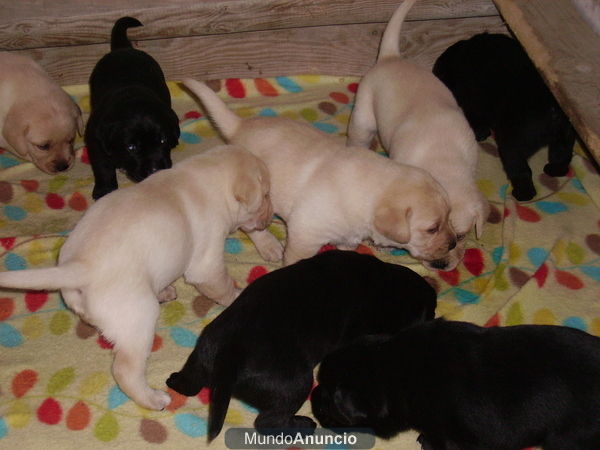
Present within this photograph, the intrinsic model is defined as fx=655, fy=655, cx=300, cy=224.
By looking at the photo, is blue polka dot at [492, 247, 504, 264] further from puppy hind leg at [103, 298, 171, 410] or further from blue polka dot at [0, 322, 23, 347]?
blue polka dot at [0, 322, 23, 347]

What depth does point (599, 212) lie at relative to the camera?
13.3ft

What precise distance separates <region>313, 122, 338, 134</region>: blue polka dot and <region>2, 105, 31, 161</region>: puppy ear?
1889 mm

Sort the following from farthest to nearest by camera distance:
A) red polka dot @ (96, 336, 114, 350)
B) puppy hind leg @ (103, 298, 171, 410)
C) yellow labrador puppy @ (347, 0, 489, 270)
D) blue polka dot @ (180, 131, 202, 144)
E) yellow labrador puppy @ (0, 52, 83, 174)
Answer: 1. blue polka dot @ (180, 131, 202, 144)
2. yellow labrador puppy @ (0, 52, 83, 174)
3. yellow labrador puppy @ (347, 0, 489, 270)
4. red polka dot @ (96, 336, 114, 350)
5. puppy hind leg @ (103, 298, 171, 410)

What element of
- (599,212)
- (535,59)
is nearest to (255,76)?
(535,59)

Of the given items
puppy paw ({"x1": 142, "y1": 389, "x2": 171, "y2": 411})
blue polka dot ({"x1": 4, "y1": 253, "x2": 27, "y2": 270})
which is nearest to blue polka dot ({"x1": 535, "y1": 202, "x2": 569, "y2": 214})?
puppy paw ({"x1": 142, "y1": 389, "x2": 171, "y2": 411})

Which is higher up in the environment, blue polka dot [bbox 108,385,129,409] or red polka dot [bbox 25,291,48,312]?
red polka dot [bbox 25,291,48,312]

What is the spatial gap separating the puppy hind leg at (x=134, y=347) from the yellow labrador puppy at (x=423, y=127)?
1.59 metres

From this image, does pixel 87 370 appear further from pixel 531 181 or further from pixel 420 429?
pixel 531 181

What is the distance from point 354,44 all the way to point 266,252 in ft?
6.35

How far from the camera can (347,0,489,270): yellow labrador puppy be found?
11.2ft

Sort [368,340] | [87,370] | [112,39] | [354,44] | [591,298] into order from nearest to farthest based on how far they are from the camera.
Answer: [368,340] → [87,370] → [591,298] → [112,39] → [354,44]

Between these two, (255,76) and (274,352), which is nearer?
(274,352)

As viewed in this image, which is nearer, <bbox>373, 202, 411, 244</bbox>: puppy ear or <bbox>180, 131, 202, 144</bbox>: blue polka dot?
<bbox>373, 202, 411, 244</bbox>: puppy ear

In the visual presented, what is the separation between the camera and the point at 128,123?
364 cm
